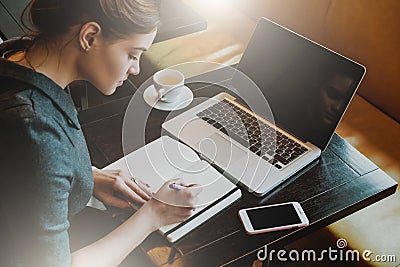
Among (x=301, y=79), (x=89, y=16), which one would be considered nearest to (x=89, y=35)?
(x=89, y=16)

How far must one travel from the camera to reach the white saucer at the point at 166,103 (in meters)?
1.18

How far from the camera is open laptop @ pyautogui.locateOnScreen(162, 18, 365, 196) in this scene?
1.05 metres

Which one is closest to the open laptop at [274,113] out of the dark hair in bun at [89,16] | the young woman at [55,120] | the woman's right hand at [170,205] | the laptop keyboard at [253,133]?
the laptop keyboard at [253,133]

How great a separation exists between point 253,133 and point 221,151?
9cm

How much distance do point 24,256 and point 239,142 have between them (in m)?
0.51

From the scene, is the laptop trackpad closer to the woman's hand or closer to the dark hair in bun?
the woman's hand

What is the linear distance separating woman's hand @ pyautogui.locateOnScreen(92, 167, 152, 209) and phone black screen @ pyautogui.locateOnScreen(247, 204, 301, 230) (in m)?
0.20

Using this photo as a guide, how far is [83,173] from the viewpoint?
0.87 meters

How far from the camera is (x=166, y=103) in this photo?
1189 millimetres

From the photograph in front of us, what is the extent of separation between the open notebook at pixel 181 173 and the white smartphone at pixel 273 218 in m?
0.05

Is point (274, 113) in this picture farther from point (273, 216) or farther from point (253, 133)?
point (273, 216)

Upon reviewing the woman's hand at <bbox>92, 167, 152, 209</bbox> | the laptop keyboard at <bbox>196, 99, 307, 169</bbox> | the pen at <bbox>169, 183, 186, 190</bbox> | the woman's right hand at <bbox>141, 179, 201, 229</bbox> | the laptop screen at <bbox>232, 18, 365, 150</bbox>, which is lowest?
the woman's hand at <bbox>92, 167, 152, 209</bbox>

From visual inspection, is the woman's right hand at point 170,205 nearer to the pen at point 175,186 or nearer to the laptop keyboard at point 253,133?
the pen at point 175,186

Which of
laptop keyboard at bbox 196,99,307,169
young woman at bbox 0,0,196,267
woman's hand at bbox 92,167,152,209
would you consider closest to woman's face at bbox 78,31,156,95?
young woman at bbox 0,0,196,267
